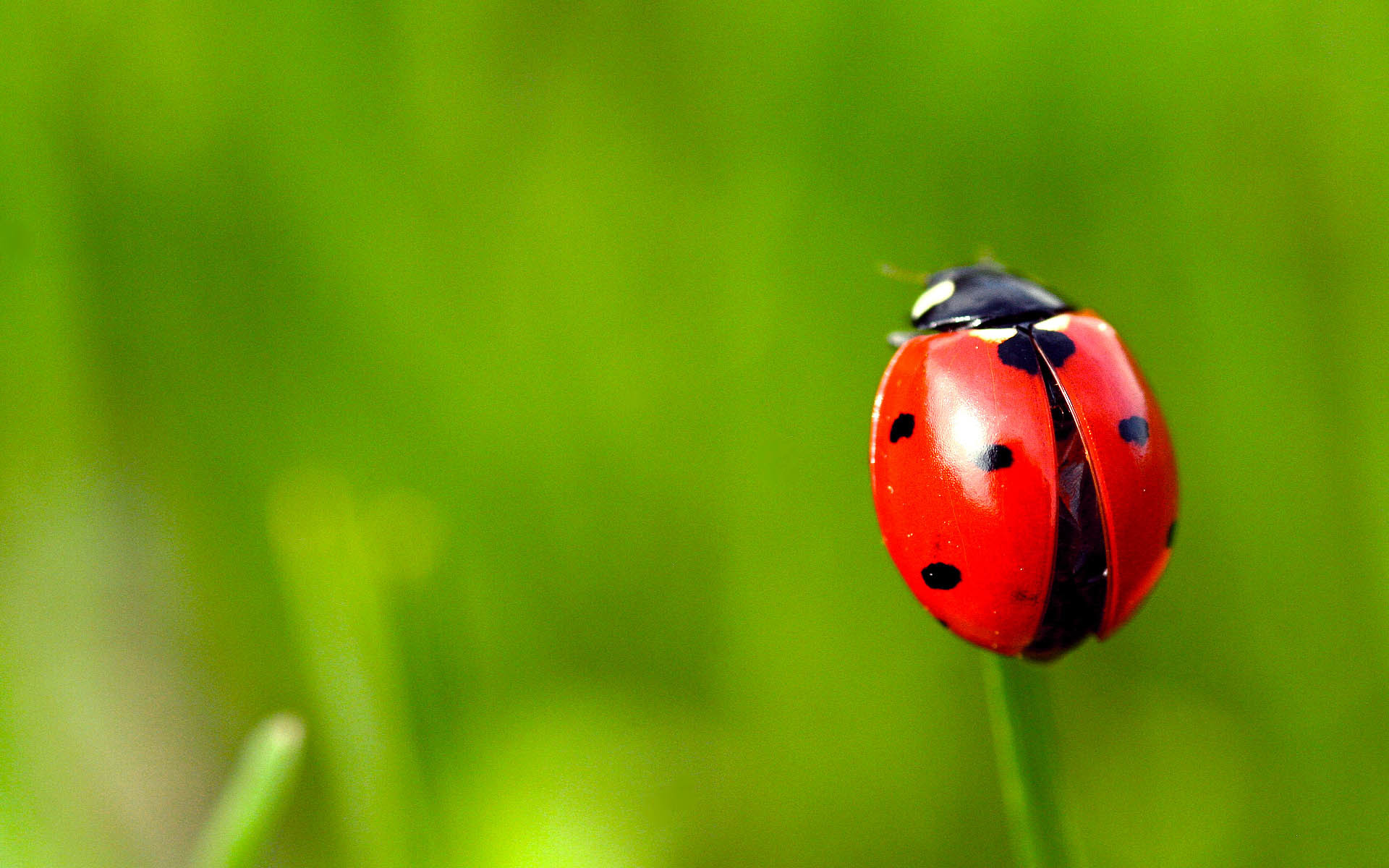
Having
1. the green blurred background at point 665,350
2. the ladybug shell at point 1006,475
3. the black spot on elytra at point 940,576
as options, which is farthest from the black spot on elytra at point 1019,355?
the green blurred background at point 665,350

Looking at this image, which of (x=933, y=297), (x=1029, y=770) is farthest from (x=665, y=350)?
(x=1029, y=770)

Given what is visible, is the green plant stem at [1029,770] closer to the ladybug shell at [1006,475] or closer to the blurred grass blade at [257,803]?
the ladybug shell at [1006,475]

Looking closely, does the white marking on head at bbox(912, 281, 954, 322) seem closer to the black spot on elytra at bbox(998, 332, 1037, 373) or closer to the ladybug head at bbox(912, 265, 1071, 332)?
the ladybug head at bbox(912, 265, 1071, 332)

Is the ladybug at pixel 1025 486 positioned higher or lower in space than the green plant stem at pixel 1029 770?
higher

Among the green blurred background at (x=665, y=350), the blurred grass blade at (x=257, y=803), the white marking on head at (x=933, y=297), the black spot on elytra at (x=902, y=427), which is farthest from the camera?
the green blurred background at (x=665, y=350)

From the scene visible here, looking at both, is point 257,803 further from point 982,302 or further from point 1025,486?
point 982,302

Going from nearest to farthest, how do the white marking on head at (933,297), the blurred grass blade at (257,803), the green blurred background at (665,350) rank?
the blurred grass blade at (257,803) < the white marking on head at (933,297) < the green blurred background at (665,350)
